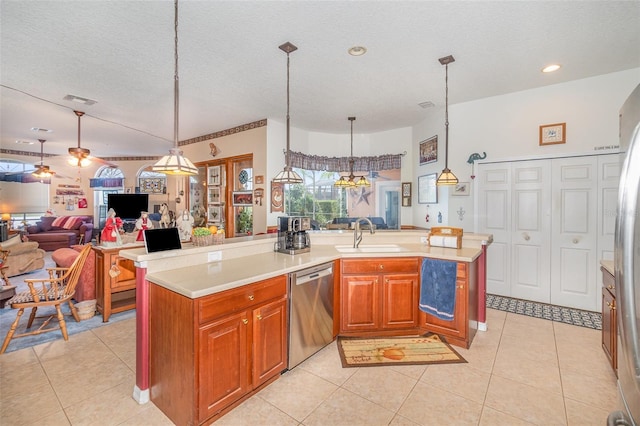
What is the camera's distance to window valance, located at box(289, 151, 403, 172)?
5.67 m

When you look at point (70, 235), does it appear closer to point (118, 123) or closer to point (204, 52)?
point (118, 123)

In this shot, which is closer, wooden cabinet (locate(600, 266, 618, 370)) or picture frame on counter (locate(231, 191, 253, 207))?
wooden cabinet (locate(600, 266, 618, 370))

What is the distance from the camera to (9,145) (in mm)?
7137

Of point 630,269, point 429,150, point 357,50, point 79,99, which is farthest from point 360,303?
point 79,99

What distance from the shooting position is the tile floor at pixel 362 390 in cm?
183

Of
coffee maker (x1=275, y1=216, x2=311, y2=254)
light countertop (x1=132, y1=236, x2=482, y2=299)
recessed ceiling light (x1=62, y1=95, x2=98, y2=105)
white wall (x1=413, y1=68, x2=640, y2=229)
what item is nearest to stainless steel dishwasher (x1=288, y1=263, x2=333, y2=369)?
light countertop (x1=132, y1=236, x2=482, y2=299)

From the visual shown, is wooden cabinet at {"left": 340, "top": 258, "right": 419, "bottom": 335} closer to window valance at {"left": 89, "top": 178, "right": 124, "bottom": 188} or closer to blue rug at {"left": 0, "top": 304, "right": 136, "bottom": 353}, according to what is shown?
blue rug at {"left": 0, "top": 304, "right": 136, "bottom": 353}

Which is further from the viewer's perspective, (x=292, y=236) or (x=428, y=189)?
(x=428, y=189)

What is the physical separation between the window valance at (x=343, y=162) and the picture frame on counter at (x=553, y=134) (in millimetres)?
2313

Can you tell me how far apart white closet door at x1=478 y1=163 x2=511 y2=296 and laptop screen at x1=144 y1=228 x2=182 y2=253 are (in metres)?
Answer: 4.17

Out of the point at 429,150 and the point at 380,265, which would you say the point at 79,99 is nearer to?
the point at 380,265

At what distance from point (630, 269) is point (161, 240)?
96.4 inches

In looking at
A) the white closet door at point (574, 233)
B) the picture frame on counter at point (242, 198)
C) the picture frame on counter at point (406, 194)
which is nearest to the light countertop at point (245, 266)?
the white closet door at point (574, 233)

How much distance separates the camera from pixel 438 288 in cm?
271
